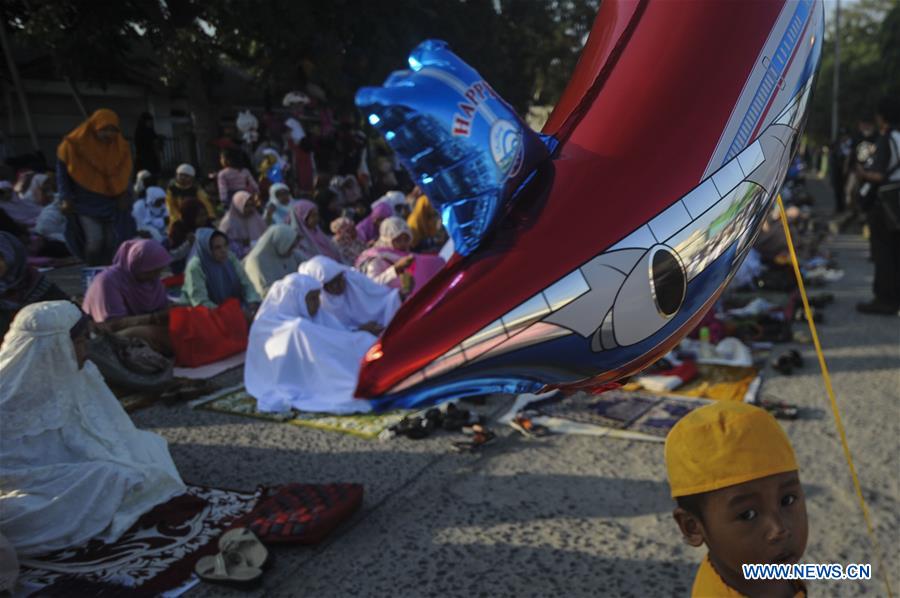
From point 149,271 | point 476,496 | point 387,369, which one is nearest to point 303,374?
point 149,271

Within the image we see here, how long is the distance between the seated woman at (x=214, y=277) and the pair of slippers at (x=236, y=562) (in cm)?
331

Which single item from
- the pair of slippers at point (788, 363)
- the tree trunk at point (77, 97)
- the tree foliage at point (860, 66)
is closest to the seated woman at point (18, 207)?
the tree trunk at point (77, 97)

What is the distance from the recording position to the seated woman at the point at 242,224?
7.64 metres

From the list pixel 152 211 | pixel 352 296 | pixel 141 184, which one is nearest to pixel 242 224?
pixel 152 211

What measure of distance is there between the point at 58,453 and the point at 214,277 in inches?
125

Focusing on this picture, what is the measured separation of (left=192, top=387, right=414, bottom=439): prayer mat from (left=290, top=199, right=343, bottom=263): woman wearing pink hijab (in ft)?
9.36

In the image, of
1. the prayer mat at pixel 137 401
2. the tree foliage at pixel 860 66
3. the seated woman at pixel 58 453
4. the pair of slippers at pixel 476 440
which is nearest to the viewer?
the seated woman at pixel 58 453

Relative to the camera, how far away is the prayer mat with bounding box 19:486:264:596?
2.31m

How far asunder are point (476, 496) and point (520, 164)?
223cm

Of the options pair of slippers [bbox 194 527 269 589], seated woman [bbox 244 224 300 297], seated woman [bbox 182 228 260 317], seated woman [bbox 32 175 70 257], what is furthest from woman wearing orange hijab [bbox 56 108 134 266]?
pair of slippers [bbox 194 527 269 589]

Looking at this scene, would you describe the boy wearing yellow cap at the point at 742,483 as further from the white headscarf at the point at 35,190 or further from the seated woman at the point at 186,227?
the white headscarf at the point at 35,190

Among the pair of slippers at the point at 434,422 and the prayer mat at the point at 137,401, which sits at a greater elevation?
the prayer mat at the point at 137,401

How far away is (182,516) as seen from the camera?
276cm

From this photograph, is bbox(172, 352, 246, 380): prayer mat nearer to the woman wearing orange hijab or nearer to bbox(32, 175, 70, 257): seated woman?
the woman wearing orange hijab
